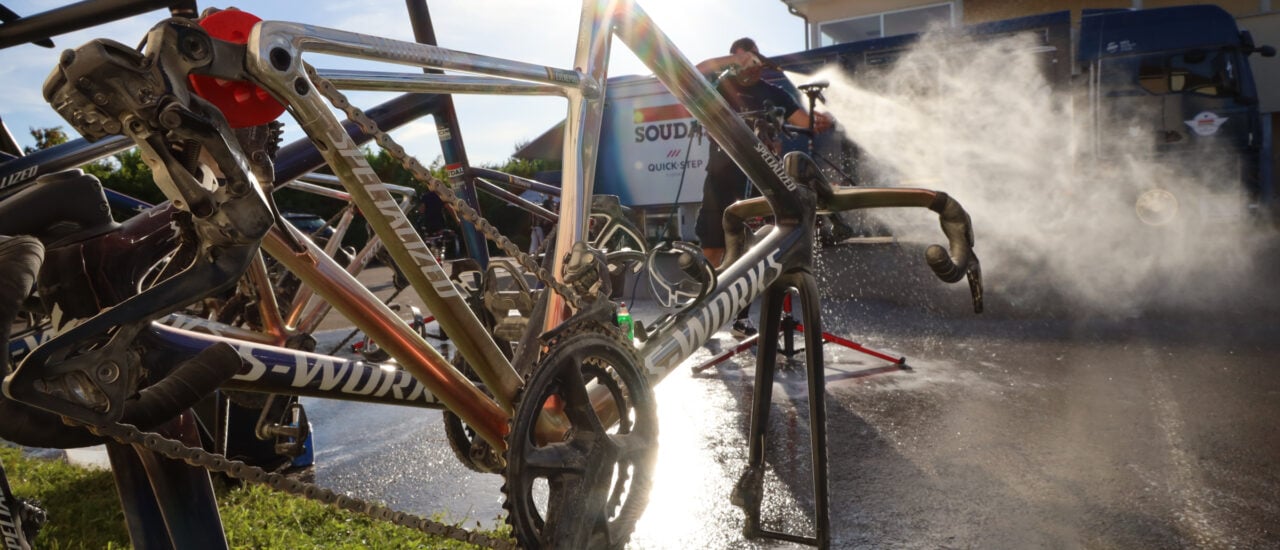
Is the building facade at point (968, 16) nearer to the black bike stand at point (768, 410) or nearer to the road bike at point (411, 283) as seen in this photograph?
the black bike stand at point (768, 410)

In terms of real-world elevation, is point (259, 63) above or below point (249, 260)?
above

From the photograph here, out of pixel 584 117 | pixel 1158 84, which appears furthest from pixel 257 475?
pixel 1158 84

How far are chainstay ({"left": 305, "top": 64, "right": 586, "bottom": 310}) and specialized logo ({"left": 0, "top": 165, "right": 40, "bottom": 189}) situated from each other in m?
0.94

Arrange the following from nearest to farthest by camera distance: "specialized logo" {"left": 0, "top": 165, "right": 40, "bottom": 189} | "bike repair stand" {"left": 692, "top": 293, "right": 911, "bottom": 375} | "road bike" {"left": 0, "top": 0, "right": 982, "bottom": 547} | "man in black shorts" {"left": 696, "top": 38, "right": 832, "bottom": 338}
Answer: "road bike" {"left": 0, "top": 0, "right": 982, "bottom": 547}
"specialized logo" {"left": 0, "top": 165, "right": 40, "bottom": 189}
"bike repair stand" {"left": 692, "top": 293, "right": 911, "bottom": 375}
"man in black shorts" {"left": 696, "top": 38, "right": 832, "bottom": 338}

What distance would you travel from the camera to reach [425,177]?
172cm

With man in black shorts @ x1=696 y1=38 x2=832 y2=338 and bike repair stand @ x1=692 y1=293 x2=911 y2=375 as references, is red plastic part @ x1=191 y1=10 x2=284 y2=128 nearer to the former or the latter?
bike repair stand @ x1=692 y1=293 x2=911 y2=375

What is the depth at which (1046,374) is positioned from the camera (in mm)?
5371

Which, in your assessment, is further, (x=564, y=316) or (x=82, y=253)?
(x=564, y=316)

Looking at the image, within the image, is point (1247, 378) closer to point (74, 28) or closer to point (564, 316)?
point (564, 316)

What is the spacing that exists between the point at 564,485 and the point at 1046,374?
444cm

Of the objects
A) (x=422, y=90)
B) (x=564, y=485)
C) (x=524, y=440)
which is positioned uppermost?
(x=422, y=90)

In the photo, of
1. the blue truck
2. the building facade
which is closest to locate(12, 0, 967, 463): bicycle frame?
the blue truck

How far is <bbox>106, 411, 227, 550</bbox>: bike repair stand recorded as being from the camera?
1.66 meters

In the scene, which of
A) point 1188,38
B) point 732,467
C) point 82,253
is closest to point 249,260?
point 82,253
